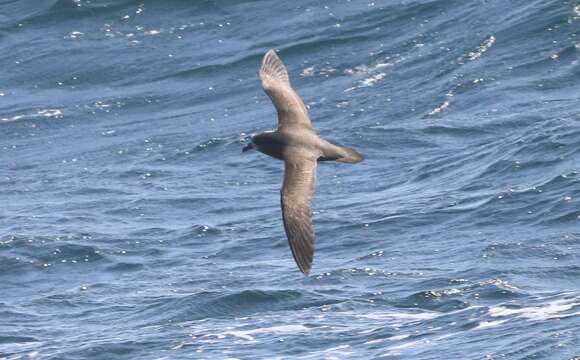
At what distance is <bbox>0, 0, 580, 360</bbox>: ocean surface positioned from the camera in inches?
717

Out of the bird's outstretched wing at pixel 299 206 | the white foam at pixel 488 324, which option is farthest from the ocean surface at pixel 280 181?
the bird's outstretched wing at pixel 299 206

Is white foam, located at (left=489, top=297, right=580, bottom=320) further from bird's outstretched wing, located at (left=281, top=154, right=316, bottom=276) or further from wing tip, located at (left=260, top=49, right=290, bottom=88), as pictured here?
bird's outstretched wing, located at (left=281, top=154, right=316, bottom=276)

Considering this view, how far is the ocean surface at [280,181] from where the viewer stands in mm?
18219

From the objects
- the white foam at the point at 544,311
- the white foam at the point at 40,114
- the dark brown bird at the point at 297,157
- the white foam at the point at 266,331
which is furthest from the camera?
the white foam at the point at 40,114

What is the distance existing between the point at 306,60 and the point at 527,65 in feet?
11.9

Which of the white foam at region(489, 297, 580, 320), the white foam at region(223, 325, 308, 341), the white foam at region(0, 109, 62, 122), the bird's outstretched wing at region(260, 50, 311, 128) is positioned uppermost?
the bird's outstretched wing at region(260, 50, 311, 128)

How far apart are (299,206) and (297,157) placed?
732 millimetres

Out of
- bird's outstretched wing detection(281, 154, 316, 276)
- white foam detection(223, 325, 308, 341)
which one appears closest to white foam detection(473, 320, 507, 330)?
white foam detection(223, 325, 308, 341)

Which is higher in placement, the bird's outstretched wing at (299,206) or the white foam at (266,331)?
the bird's outstretched wing at (299,206)

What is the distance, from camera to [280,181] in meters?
23.0

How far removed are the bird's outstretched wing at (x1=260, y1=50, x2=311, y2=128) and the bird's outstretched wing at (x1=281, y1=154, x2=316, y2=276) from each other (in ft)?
3.32

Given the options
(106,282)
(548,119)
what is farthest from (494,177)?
(106,282)

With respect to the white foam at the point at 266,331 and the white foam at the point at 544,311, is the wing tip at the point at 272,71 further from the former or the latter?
the white foam at the point at 544,311

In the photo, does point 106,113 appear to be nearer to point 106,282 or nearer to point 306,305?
point 106,282
